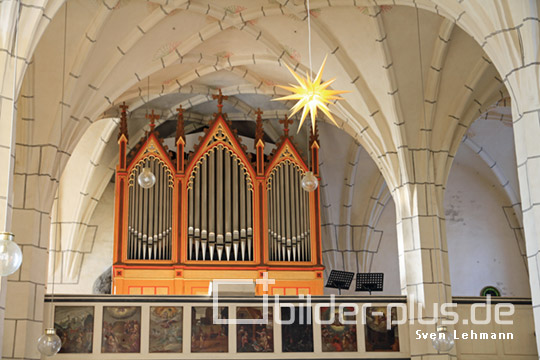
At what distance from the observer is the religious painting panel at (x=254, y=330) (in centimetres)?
1285

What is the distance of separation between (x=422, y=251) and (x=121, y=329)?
16.7 feet

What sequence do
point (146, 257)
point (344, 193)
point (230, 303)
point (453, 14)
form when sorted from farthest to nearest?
1. point (344, 193)
2. point (146, 257)
3. point (230, 303)
4. point (453, 14)

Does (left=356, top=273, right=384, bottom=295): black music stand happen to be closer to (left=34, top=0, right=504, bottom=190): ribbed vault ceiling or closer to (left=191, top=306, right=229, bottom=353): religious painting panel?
(left=34, top=0, right=504, bottom=190): ribbed vault ceiling

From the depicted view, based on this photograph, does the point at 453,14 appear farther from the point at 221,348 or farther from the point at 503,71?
the point at 221,348

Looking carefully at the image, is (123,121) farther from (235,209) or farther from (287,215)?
(287,215)

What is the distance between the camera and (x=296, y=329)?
13039 mm

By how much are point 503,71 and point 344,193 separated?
870cm

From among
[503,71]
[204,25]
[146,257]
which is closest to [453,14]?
[503,71]

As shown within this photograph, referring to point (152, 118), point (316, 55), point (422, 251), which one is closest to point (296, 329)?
point (422, 251)

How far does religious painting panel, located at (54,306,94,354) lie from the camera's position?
12414 millimetres

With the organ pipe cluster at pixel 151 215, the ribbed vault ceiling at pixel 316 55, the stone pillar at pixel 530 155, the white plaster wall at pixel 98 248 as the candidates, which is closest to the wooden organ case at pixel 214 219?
the organ pipe cluster at pixel 151 215

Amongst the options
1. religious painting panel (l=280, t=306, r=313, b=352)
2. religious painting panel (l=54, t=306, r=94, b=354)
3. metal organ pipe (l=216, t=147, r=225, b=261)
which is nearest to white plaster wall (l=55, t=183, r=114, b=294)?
metal organ pipe (l=216, t=147, r=225, b=261)

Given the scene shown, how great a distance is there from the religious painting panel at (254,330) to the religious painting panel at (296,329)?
21 cm

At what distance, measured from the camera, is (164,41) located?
44.7 feet
